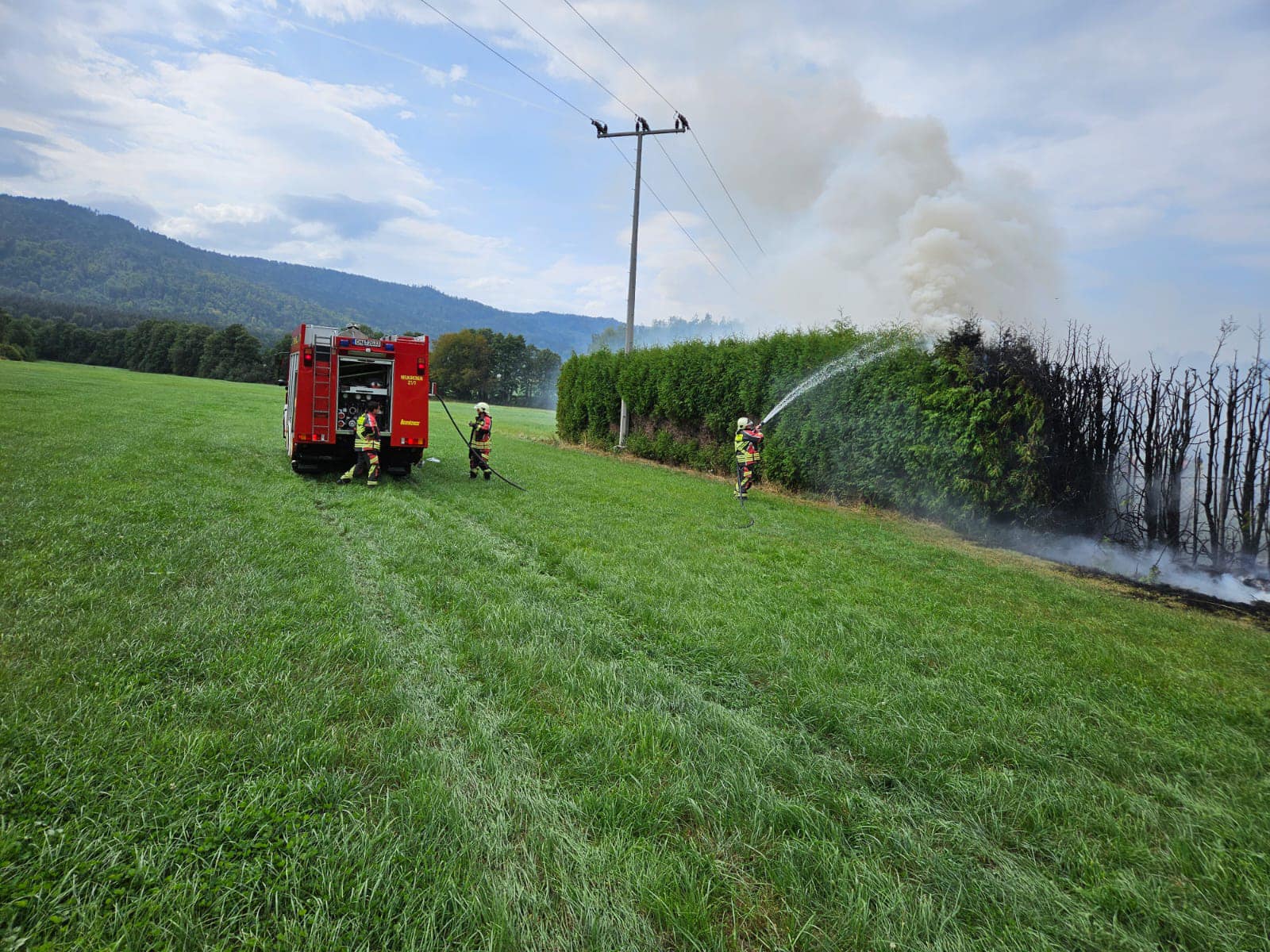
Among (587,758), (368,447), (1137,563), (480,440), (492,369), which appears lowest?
(587,758)

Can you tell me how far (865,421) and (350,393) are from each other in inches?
417

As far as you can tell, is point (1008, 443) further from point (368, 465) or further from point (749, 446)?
point (368, 465)

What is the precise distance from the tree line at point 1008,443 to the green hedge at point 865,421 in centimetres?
3

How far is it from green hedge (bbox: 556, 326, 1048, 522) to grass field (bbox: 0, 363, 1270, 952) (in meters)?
4.69

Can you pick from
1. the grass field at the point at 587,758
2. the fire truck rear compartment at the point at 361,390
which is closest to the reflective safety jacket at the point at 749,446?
the grass field at the point at 587,758

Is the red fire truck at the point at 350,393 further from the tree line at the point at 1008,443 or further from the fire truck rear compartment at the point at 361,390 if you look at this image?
the tree line at the point at 1008,443

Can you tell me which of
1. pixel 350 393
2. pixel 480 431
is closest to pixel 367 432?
pixel 350 393

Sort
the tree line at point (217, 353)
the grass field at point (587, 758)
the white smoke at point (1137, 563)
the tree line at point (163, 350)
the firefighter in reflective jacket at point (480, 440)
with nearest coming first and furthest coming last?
the grass field at point (587, 758) → the white smoke at point (1137, 563) → the firefighter in reflective jacket at point (480, 440) → the tree line at point (217, 353) → the tree line at point (163, 350)

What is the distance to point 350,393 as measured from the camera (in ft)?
37.3

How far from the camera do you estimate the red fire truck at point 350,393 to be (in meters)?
10.3

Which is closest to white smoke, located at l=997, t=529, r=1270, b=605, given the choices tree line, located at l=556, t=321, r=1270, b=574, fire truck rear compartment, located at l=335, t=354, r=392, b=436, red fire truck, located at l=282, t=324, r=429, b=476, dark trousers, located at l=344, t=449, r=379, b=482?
tree line, located at l=556, t=321, r=1270, b=574

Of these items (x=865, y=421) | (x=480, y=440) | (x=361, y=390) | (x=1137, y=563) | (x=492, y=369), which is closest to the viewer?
(x=1137, y=563)

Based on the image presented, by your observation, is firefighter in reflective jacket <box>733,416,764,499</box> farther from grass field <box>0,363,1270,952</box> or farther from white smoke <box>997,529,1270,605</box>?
grass field <box>0,363,1270,952</box>

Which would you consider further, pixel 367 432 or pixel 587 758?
pixel 367 432
